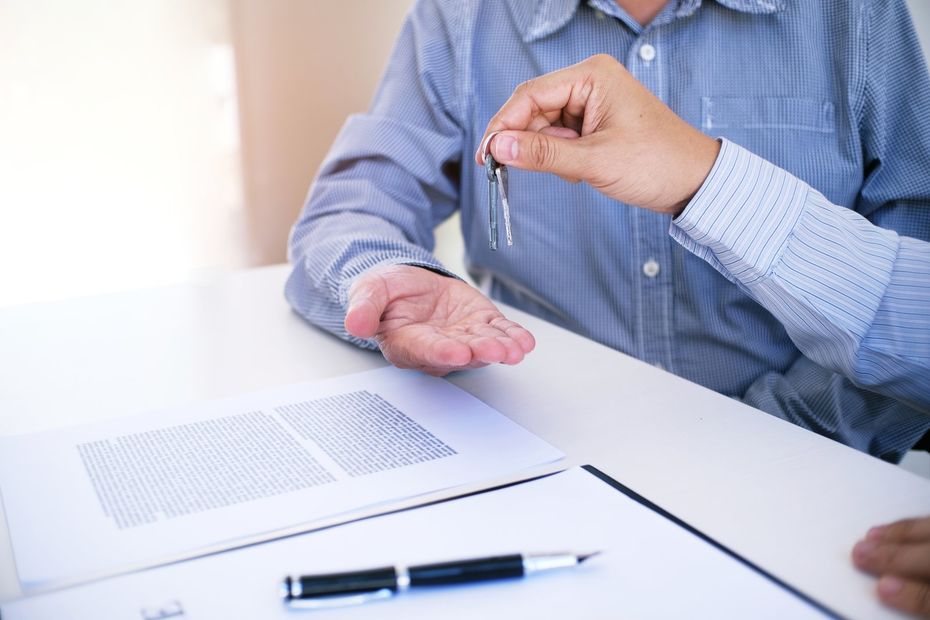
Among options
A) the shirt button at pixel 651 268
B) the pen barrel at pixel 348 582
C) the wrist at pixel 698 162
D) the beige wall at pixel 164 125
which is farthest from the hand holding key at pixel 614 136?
the beige wall at pixel 164 125

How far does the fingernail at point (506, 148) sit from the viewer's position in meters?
0.67

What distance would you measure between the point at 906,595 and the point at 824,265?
14.7 inches

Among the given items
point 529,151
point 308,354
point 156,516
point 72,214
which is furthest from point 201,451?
point 72,214

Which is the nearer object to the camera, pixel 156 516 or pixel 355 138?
pixel 156 516

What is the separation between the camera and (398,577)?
0.43m

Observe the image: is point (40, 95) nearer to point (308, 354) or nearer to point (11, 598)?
point (308, 354)

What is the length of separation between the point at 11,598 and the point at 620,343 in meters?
0.76

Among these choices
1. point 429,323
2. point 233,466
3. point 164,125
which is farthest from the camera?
point 164,125

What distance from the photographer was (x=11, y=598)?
43 cm

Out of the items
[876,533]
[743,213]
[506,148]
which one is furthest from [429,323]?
[876,533]

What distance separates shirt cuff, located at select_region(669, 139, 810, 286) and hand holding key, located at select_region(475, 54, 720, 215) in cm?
2

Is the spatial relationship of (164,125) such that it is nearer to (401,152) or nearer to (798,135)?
(401,152)

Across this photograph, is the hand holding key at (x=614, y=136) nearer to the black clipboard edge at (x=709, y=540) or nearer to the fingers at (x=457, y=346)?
the fingers at (x=457, y=346)

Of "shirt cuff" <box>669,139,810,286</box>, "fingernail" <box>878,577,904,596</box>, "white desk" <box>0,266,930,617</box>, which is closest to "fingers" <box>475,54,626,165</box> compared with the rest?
"shirt cuff" <box>669,139,810,286</box>
